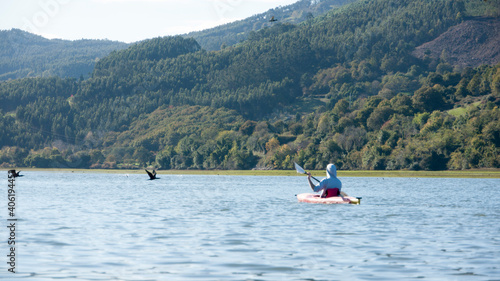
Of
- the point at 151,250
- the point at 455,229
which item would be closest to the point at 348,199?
the point at 455,229

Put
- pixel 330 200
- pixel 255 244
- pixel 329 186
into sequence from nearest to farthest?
pixel 255 244, pixel 330 200, pixel 329 186

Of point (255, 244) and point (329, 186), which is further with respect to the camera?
point (329, 186)

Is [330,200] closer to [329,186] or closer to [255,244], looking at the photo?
[329,186]

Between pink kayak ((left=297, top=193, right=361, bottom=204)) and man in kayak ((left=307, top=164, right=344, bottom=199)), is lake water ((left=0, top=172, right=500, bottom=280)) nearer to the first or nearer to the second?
pink kayak ((left=297, top=193, right=361, bottom=204))

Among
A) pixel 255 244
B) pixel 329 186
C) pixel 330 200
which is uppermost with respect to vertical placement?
pixel 329 186

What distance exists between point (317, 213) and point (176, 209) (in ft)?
42.6

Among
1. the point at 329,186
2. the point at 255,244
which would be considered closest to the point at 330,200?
the point at 329,186

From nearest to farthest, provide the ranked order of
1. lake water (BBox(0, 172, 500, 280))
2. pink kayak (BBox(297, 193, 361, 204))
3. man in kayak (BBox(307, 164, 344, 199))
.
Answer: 1. lake water (BBox(0, 172, 500, 280))
2. pink kayak (BBox(297, 193, 361, 204))
3. man in kayak (BBox(307, 164, 344, 199))

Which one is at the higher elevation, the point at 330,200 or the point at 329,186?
the point at 329,186

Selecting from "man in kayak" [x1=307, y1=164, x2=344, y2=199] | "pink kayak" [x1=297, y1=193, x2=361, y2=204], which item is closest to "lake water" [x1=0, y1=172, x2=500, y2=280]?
"pink kayak" [x1=297, y1=193, x2=361, y2=204]

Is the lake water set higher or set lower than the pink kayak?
lower

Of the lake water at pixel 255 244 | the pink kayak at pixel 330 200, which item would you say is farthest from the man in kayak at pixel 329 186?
the lake water at pixel 255 244

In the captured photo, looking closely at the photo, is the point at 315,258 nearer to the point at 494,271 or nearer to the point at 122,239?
the point at 494,271

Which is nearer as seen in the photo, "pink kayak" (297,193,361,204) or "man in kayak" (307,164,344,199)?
"pink kayak" (297,193,361,204)
